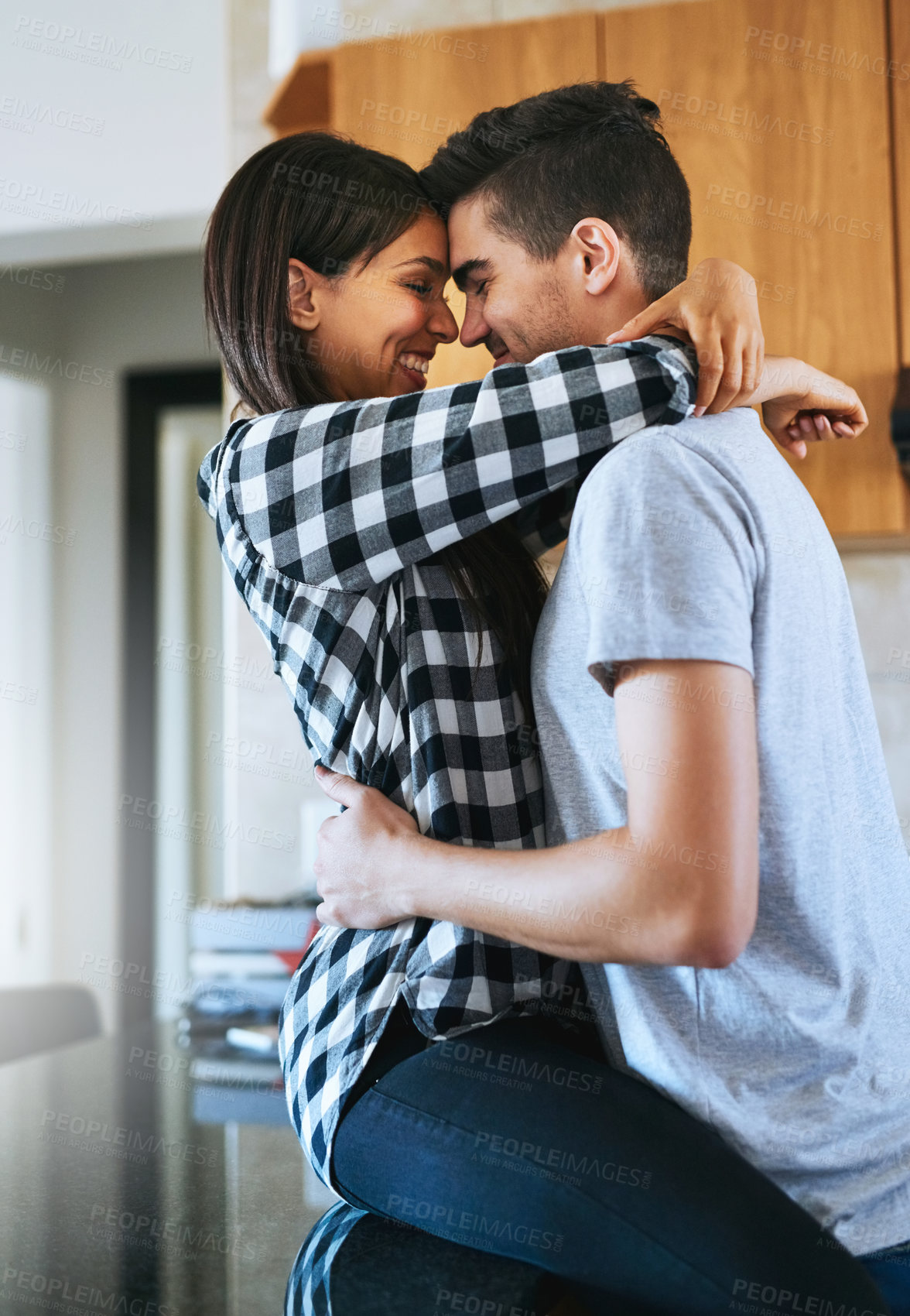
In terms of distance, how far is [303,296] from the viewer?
1027mm

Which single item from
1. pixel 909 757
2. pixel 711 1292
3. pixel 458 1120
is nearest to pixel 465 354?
pixel 909 757

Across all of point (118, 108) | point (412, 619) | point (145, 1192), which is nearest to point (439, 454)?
point (412, 619)

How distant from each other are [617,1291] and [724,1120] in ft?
0.41

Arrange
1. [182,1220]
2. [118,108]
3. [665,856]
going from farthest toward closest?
[118,108] → [182,1220] → [665,856]

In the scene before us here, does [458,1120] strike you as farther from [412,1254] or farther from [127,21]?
[127,21]

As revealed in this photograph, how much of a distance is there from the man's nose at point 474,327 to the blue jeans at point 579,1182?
2.24ft

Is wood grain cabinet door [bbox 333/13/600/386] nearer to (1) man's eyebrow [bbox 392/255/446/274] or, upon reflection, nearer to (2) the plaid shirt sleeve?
(1) man's eyebrow [bbox 392/255/446/274]

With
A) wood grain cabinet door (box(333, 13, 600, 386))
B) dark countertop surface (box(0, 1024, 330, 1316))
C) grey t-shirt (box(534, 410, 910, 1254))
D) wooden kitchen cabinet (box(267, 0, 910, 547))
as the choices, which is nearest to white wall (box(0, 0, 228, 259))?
wood grain cabinet door (box(333, 13, 600, 386))

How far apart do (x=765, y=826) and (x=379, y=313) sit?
0.62 m

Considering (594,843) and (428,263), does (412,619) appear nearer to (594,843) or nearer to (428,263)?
(594,843)

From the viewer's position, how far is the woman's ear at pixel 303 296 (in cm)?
102

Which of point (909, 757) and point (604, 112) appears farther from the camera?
point (909, 757)

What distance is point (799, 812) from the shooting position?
735mm

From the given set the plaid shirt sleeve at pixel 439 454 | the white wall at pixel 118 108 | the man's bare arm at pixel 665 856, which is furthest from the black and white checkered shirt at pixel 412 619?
the white wall at pixel 118 108
